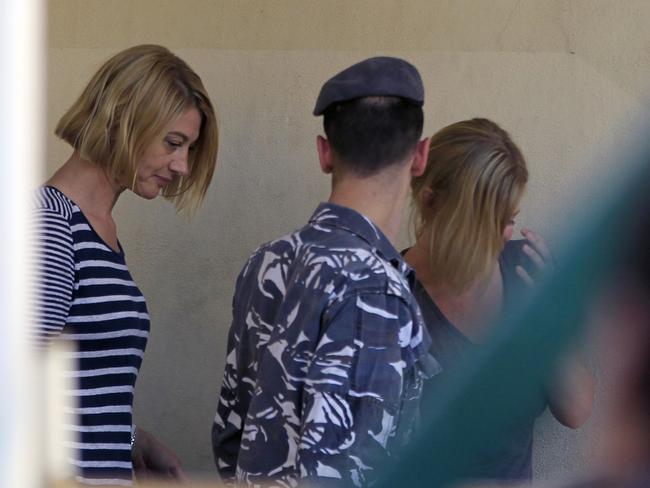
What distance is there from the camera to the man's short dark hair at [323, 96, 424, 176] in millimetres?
2088

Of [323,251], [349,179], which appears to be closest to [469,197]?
[349,179]

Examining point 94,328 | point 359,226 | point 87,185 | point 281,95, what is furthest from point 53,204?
point 281,95

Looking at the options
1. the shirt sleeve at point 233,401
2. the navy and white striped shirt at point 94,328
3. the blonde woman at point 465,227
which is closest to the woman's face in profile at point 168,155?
the navy and white striped shirt at point 94,328

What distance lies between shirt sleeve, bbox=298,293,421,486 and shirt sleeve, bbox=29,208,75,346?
57 cm

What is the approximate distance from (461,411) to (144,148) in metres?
1.87

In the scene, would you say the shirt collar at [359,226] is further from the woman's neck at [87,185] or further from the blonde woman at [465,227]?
the woman's neck at [87,185]

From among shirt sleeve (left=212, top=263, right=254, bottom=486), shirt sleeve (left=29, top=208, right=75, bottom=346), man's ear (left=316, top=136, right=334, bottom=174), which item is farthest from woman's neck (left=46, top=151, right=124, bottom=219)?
man's ear (left=316, top=136, right=334, bottom=174)

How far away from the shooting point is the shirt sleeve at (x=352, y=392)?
1824 mm

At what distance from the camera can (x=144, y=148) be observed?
247cm

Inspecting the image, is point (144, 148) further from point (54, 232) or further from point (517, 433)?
point (517, 433)

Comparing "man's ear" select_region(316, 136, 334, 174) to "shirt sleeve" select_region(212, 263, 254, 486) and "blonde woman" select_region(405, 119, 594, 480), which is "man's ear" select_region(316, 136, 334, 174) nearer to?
→ "shirt sleeve" select_region(212, 263, 254, 486)

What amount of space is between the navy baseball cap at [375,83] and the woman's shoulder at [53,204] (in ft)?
1.81

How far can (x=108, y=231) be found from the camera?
2389 millimetres

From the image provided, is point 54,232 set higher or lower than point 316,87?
lower
